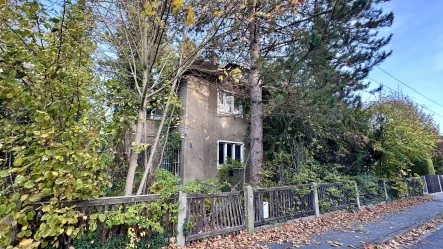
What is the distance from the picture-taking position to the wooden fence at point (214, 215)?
229 inches

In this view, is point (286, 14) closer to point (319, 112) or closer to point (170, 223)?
point (319, 112)

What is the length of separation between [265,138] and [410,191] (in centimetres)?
989

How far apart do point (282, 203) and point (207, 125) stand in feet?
17.6

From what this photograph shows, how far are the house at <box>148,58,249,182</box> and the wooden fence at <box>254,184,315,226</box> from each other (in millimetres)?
3871

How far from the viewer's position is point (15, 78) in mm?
3348

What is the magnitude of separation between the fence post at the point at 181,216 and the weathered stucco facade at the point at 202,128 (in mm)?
4878

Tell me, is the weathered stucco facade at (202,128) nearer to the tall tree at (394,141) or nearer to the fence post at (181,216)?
the fence post at (181,216)

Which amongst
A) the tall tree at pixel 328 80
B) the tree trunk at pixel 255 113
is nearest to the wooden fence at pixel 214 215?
the tree trunk at pixel 255 113

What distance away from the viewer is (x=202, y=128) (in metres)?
11.6

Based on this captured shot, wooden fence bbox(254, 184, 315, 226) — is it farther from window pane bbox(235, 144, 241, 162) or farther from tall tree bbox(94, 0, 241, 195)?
window pane bbox(235, 144, 241, 162)

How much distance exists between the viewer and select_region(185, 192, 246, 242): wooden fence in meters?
5.82

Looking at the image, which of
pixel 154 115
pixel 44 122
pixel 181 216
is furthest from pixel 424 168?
pixel 44 122


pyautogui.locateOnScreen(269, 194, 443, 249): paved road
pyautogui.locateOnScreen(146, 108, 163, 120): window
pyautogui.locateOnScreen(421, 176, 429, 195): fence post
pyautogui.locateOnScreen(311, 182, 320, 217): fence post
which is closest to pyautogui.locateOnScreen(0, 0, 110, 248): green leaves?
pyautogui.locateOnScreen(269, 194, 443, 249): paved road

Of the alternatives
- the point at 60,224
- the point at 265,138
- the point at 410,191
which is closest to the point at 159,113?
the point at 265,138
